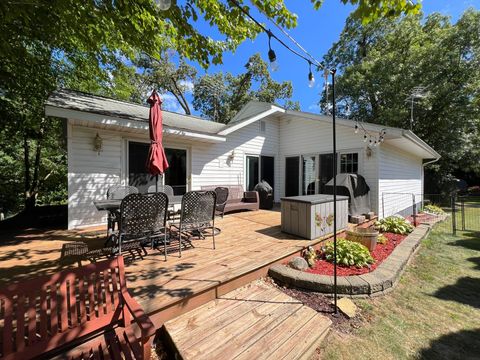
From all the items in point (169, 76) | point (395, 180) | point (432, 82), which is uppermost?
point (169, 76)

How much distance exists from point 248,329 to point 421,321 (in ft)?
7.34

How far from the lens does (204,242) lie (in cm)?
434

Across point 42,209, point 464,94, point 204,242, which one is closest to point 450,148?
point 464,94

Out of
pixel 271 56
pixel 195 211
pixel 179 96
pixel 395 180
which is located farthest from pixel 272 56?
pixel 179 96

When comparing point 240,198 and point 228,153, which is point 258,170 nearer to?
point 228,153

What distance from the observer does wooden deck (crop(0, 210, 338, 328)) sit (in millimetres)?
2465

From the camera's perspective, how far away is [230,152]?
850cm

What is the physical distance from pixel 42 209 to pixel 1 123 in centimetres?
314

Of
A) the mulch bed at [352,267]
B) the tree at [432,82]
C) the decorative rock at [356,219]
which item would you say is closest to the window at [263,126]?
the decorative rock at [356,219]

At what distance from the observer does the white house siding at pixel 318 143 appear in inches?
277

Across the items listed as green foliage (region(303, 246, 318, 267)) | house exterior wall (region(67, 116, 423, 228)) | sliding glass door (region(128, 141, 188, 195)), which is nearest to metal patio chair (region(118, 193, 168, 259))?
green foliage (region(303, 246, 318, 267))

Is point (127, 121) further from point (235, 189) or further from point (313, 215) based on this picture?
point (313, 215)

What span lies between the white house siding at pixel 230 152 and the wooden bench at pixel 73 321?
5.62 meters

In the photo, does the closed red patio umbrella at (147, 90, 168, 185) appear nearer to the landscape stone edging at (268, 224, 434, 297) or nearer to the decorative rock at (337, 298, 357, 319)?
the landscape stone edging at (268, 224, 434, 297)
